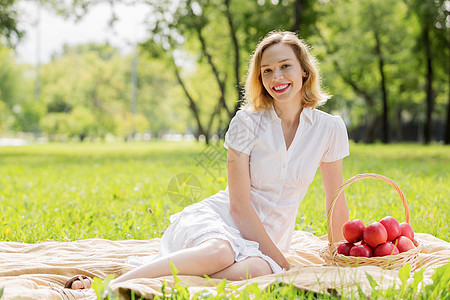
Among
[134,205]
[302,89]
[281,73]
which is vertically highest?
[281,73]

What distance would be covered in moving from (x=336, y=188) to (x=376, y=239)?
0.57m

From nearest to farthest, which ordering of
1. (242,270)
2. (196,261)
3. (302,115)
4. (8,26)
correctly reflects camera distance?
(196,261)
(242,270)
(302,115)
(8,26)

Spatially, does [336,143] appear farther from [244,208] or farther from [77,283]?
[77,283]

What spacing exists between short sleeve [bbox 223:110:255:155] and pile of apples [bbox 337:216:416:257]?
88 cm

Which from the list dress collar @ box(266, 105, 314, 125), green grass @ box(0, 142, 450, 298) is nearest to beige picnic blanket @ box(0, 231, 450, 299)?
green grass @ box(0, 142, 450, 298)

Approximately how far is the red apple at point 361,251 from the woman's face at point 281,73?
110cm

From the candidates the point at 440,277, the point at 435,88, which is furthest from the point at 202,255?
the point at 435,88

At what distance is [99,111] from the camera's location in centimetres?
5112

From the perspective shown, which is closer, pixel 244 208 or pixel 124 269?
pixel 244 208

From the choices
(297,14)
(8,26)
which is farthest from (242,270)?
(8,26)

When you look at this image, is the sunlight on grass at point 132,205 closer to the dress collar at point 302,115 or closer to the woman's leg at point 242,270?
the dress collar at point 302,115

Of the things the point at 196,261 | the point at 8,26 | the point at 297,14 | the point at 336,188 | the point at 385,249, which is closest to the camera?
the point at 196,261

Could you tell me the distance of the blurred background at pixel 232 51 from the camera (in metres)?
18.2

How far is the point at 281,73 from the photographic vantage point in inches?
132
